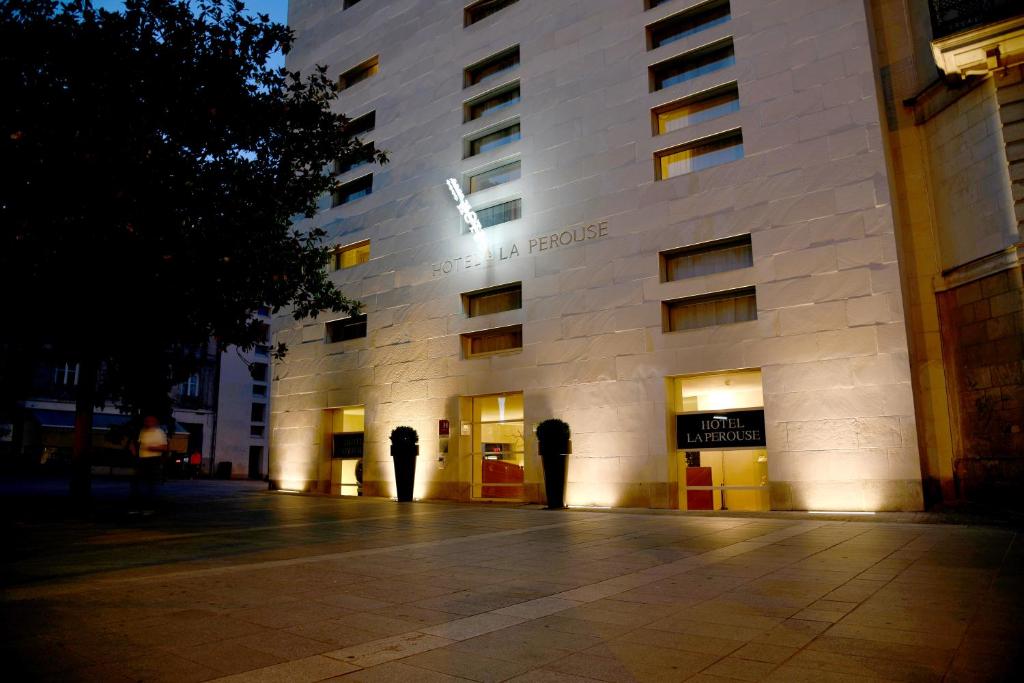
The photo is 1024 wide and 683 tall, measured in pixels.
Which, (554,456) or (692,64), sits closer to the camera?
(554,456)

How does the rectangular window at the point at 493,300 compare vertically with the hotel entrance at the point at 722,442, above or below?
above

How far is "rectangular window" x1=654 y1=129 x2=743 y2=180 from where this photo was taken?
54.7ft

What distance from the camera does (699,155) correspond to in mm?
17203

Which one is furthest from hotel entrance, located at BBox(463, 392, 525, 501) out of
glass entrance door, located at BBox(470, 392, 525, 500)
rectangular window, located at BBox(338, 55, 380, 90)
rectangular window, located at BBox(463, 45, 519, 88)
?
rectangular window, located at BBox(338, 55, 380, 90)

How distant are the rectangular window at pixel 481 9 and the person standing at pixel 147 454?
56.9 feet

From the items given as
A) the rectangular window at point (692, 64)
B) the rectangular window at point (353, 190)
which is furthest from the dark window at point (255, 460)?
the rectangular window at point (692, 64)

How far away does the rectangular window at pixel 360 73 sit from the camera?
1013 inches

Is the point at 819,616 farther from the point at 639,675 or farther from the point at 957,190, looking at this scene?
the point at 957,190

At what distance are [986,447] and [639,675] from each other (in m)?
13.3

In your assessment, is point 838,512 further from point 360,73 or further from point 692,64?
point 360,73

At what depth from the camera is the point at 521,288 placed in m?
19.5

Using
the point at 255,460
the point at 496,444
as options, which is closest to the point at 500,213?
the point at 496,444

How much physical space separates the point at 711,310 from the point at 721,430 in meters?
2.98

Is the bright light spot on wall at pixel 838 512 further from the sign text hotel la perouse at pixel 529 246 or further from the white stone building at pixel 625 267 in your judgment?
the sign text hotel la perouse at pixel 529 246
